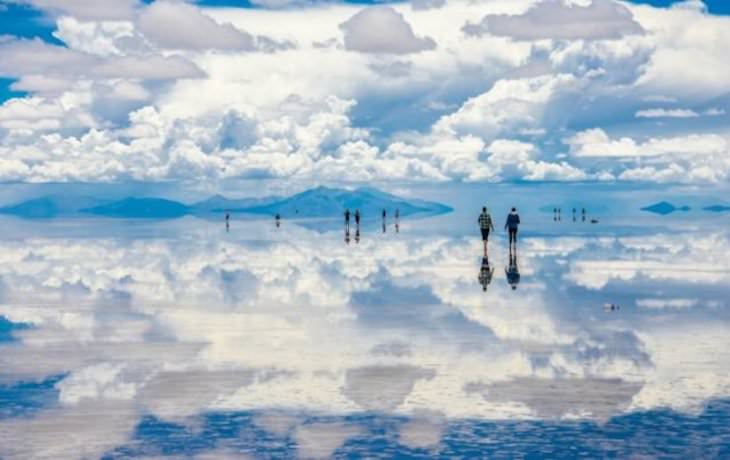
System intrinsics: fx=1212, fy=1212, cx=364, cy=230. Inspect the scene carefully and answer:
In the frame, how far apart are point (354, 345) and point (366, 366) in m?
3.79

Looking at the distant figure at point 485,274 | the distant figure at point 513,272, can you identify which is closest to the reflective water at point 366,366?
the distant figure at point 485,274

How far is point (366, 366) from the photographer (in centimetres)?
2661

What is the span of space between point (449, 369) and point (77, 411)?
831 cm

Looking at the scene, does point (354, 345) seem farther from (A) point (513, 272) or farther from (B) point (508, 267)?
(B) point (508, 267)

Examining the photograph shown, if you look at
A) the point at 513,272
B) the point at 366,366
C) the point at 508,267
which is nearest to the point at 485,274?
the point at 513,272

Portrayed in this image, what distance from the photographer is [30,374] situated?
1039 inches

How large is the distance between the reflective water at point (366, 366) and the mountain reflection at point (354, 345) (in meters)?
0.09

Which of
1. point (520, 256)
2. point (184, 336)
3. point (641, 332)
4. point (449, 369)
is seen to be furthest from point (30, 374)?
point (520, 256)

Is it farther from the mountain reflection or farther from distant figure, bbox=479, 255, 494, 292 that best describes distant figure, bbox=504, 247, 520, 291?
distant figure, bbox=479, 255, 494, 292

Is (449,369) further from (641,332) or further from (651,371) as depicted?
(641,332)

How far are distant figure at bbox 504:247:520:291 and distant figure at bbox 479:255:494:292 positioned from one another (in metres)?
0.81

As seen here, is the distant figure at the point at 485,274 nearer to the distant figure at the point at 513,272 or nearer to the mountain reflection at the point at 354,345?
the mountain reflection at the point at 354,345

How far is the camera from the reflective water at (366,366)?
62.6ft

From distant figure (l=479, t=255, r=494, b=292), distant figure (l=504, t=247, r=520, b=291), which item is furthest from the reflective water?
distant figure (l=504, t=247, r=520, b=291)
